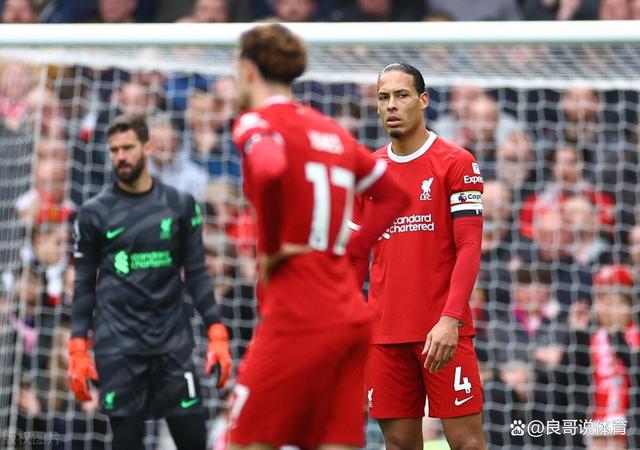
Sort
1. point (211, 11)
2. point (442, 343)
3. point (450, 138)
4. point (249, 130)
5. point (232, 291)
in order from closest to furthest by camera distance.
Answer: point (249, 130) → point (442, 343) → point (232, 291) → point (450, 138) → point (211, 11)

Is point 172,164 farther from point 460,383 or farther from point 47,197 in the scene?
point 460,383

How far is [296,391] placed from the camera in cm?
355

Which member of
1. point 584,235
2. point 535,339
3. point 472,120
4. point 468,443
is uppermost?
point 472,120

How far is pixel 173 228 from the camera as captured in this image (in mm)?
6199

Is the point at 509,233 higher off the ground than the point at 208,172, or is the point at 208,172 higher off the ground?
the point at 208,172

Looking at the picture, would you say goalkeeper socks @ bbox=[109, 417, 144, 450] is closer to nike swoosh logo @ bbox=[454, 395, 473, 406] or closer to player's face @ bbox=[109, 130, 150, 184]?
player's face @ bbox=[109, 130, 150, 184]

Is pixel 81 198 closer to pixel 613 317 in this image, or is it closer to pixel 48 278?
pixel 48 278

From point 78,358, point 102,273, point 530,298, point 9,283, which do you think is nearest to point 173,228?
point 102,273

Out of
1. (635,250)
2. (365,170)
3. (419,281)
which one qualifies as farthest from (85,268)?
(635,250)

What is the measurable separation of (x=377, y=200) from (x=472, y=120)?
16.1 feet

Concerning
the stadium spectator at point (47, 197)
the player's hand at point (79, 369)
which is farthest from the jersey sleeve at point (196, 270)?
the stadium spectator at point (47, 197)

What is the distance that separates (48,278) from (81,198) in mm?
672

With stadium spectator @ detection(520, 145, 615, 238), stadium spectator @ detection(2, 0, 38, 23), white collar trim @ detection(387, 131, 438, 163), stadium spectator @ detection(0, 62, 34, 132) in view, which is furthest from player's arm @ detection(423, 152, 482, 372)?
stadium spectator @ detection(2, 0, 38, 23)

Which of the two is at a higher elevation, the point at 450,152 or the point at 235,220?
the point at 235,220
